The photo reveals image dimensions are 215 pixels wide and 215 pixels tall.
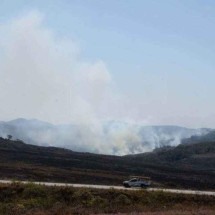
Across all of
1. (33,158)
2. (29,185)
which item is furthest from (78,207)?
(33,158)

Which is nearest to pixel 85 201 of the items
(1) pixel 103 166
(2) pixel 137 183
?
(2) pixel 137 183

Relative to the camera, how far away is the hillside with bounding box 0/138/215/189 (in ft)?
241

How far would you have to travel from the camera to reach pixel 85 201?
40.3 meters

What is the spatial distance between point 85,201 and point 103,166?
6335cm

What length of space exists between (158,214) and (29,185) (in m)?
13.3

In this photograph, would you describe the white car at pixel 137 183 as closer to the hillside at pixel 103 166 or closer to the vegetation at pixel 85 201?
the hillside at pixel 103 166

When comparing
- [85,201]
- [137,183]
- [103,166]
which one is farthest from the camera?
[103,166]

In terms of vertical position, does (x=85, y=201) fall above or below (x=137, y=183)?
below

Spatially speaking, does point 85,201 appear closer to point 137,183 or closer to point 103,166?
point 137,183

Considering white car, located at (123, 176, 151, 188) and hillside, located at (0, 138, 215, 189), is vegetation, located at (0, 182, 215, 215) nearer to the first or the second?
white car, located at (123, 176, 151, 188)

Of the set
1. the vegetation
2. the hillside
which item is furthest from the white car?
the vegetation

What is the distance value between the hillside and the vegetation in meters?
22.5

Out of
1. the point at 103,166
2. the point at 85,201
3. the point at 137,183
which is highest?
the point at 103,166

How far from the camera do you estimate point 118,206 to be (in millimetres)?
40188
